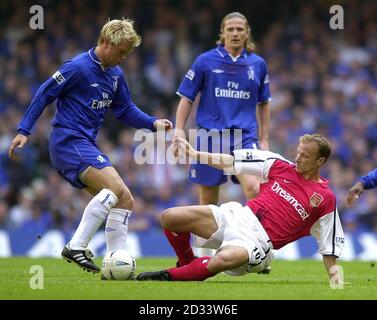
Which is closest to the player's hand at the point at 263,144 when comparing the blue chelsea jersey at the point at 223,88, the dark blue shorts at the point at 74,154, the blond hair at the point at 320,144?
the blue chelsea jersey at the point at 223,88

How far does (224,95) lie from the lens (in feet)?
31.7

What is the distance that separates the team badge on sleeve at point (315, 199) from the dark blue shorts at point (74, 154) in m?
1.85

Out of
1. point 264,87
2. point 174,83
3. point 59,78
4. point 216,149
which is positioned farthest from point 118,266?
point 174,83

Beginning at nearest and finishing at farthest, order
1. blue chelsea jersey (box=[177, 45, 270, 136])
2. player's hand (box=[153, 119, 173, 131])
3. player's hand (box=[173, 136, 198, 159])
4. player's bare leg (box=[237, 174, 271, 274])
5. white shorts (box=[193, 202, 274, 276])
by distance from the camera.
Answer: white shorts (box=[193, 202, 274, 276]), player's hand (box=[173, 136, 198, 159]), player's hand (box=[153, 119, 173, 131]), player's bare leg (box=[237, 174, 271, 274]), blue chelsea jersey (box=[177, 45, 270, 136])

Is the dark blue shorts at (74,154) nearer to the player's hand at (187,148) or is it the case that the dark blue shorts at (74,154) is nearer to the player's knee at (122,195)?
the player's knee at (122,195)

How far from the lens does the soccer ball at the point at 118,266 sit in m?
7.51

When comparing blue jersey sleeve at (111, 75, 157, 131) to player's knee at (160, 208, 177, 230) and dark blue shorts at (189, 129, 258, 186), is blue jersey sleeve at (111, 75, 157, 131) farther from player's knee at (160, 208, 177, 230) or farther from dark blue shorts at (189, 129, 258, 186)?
player's knee at (160, 208, 177, 230)

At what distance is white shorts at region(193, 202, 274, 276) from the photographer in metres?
7.18

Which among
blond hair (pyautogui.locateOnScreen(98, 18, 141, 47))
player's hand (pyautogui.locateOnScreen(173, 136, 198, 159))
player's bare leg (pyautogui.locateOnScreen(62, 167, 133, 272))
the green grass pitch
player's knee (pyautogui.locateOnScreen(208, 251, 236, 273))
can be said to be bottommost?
the green grass pitch

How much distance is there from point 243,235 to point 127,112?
2081mm

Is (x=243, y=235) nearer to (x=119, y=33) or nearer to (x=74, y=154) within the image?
(x=74, y=154)

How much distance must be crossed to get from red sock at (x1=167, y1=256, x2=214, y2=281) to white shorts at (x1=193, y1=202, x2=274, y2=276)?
20cm

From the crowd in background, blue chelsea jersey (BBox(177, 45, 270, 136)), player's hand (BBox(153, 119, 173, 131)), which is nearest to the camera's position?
player's hand (BBox(153, 119, 173, 131))

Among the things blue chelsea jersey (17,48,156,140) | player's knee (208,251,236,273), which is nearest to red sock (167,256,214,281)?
player's knee (208,251,236,273)
